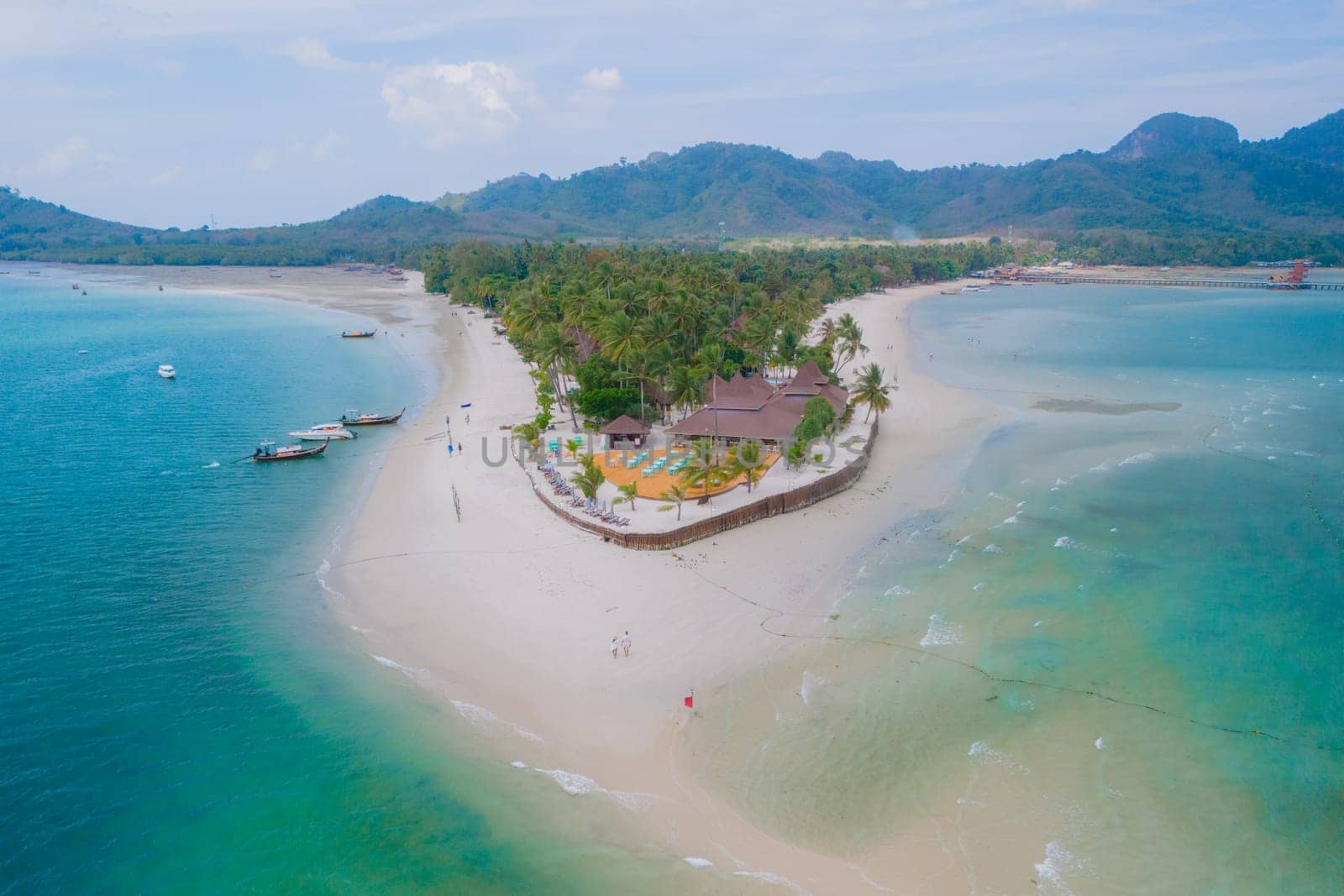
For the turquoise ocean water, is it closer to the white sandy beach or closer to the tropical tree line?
the white sandy beach

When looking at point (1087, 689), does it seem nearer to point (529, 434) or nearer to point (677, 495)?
point (677, 495)

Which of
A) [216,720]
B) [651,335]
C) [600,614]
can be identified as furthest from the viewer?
[651,335]

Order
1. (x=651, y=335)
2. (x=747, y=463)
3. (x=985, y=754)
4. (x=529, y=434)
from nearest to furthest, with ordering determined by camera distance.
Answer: (x=985, y=754) < (x=747, y=463) < (x=529, y=434) < (x=651, y=335)

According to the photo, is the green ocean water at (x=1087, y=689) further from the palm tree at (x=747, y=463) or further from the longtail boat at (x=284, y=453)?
the longtail boat at (x=284, y=453)

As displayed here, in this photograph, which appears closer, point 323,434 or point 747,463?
point 747,463

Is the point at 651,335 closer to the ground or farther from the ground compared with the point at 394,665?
farther from the ground

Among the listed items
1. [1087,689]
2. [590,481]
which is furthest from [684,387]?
[1087,689]

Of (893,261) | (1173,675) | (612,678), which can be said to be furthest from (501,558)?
(893,261)

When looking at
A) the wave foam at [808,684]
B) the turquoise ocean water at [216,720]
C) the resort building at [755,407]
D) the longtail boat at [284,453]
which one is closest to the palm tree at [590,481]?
the resort building at [755,407]

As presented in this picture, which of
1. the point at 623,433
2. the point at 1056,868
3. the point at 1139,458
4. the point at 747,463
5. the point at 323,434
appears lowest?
the point at 1056,868
